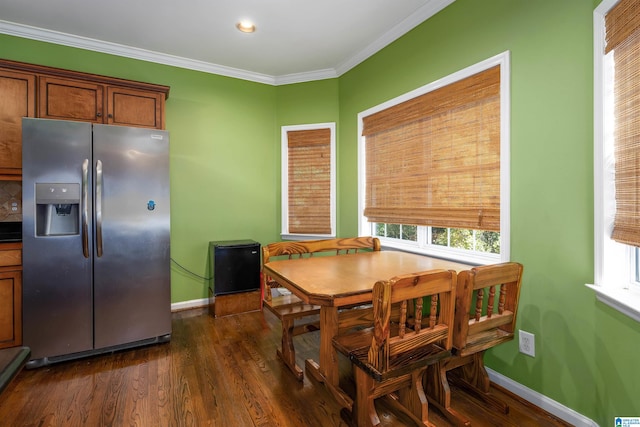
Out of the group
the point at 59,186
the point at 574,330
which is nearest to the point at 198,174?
the point at 59,186

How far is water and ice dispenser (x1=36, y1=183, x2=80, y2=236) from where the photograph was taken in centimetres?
223

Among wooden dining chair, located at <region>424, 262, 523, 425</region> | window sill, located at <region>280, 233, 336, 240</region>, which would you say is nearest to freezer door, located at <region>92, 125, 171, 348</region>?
window sill, located at <region>280, 233, 336, 240</region>

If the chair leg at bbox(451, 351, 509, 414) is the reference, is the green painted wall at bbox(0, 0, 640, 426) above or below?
above

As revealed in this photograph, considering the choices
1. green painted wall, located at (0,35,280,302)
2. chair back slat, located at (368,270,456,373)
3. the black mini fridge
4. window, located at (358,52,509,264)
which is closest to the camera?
chair back slat, located at (368,270,456,373)

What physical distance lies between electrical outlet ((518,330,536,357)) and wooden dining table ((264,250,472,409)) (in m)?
0.51

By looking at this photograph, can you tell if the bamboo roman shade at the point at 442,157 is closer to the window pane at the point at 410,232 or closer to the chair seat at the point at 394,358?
the window pane at the point at 410,232

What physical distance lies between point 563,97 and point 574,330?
50.1 inches

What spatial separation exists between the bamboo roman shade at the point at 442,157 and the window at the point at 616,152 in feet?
1.82

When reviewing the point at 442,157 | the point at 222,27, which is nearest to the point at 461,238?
the point at 442,157

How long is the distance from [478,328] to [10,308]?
10.6 ft

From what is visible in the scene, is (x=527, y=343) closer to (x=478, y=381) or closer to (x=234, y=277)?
(x=478, y=381)

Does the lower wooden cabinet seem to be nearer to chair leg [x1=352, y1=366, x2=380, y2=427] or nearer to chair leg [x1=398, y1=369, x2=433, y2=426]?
chair leg [x1=352, y1=366, x2=380, y2=427]

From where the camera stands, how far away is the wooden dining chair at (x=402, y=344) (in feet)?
4.21

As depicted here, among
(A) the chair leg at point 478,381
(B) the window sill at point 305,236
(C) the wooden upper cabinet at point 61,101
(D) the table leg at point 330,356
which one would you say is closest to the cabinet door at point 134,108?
(C) the wooden upper cabinet at point 61,101
